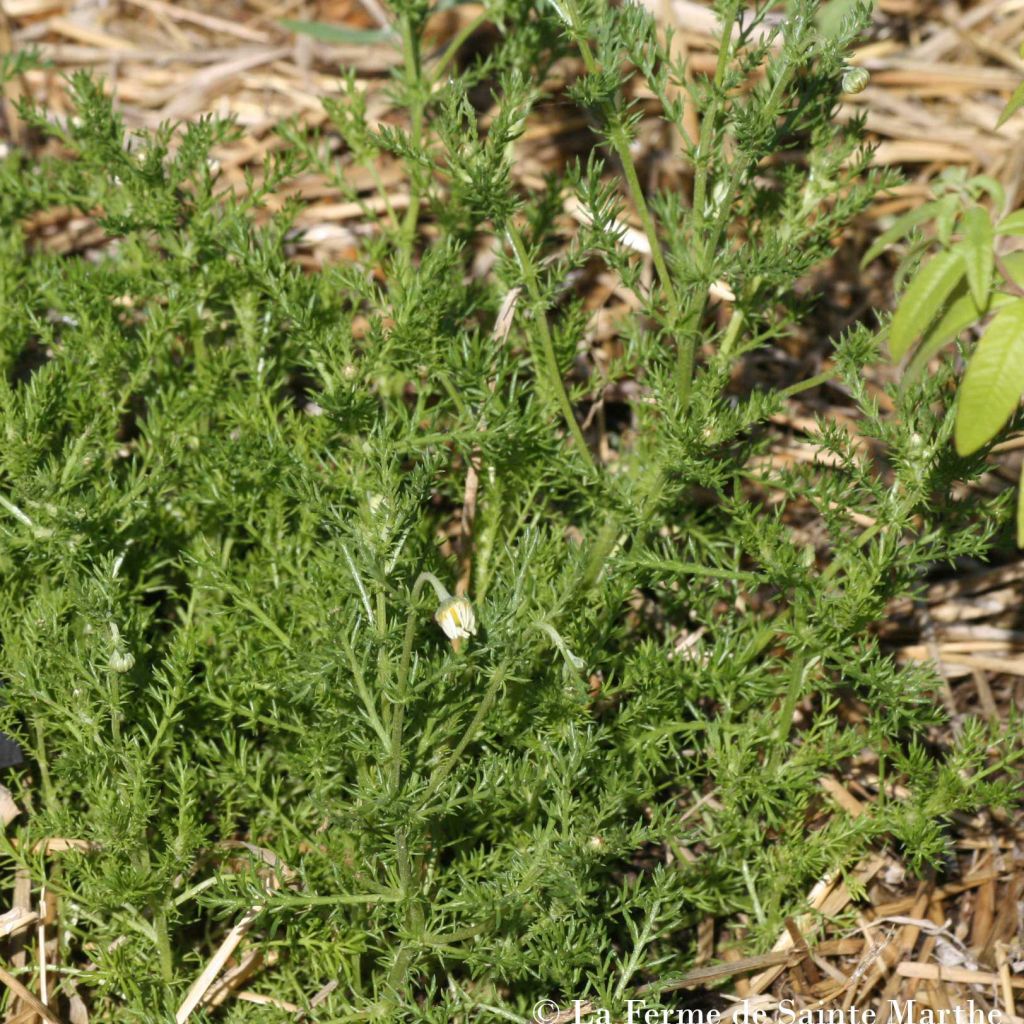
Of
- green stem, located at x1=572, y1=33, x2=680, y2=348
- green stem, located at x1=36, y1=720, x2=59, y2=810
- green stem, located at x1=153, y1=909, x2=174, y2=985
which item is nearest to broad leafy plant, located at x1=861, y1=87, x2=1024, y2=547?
green stem, located at x1=572, y1=33, x2=680, y2=348

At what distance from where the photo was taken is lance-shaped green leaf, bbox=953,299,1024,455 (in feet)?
6.05

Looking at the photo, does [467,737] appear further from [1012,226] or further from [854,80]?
[854,80]

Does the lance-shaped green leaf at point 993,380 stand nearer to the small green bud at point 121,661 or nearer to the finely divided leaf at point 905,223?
the finely divided leaf at point 905,223

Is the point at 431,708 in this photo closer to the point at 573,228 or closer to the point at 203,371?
the point at 203,371

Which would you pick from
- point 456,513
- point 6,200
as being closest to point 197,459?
point 456,513

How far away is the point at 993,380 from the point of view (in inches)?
73.1

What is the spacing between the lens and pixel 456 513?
304 cm

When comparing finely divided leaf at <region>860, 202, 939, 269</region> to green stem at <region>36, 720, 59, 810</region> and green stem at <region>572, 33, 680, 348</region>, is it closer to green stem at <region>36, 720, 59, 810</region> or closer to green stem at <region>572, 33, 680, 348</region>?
green stem at <region>572, 33, 680, 348</region>

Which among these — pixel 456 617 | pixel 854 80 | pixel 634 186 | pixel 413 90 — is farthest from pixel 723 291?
pixel 456 617

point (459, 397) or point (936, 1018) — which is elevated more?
point (459, 397)

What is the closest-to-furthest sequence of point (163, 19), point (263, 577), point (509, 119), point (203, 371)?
1. point (509, 119)
2. point (263, 577)
3. point (203, 371)
4. point (163, 19)

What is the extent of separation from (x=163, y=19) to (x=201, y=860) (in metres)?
2.78

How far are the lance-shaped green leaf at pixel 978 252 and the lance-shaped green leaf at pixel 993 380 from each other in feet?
0.20

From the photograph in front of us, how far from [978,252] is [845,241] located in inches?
75.6
